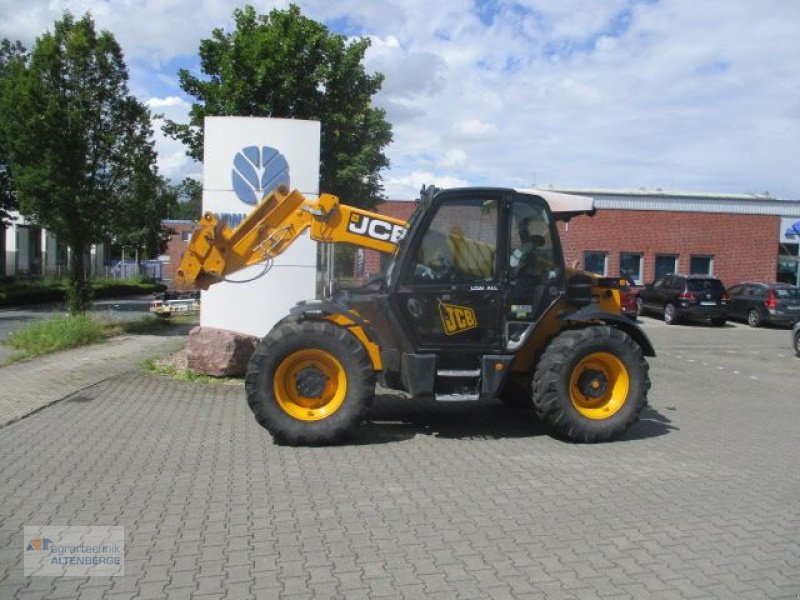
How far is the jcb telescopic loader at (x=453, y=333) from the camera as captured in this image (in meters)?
6.88

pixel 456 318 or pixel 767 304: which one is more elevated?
pixel 456 318

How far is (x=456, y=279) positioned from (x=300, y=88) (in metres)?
11.2

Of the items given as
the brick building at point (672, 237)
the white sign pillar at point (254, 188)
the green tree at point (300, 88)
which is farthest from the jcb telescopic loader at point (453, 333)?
the brick building at point (672, 237)

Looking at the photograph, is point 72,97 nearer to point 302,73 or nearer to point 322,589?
point 302,73

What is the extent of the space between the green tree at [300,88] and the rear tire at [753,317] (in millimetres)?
14052

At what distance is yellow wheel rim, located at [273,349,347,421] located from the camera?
6.92 meters

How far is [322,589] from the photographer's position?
3.96m

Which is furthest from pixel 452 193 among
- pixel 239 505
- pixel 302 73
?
pixel 302 73

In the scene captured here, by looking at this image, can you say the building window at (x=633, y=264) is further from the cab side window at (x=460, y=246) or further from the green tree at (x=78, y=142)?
the cab side window at (x=460, y=246)

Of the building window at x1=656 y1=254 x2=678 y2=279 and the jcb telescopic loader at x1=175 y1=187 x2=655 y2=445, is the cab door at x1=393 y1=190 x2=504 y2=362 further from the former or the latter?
the building window at x1=656 y1=254 x2=678 y2=279

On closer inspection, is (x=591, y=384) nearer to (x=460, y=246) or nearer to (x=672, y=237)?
(x=460, y=246)

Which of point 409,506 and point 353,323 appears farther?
point 353,323

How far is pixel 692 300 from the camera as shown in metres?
23.5

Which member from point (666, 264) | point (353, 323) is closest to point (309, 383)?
point (353, 323)
